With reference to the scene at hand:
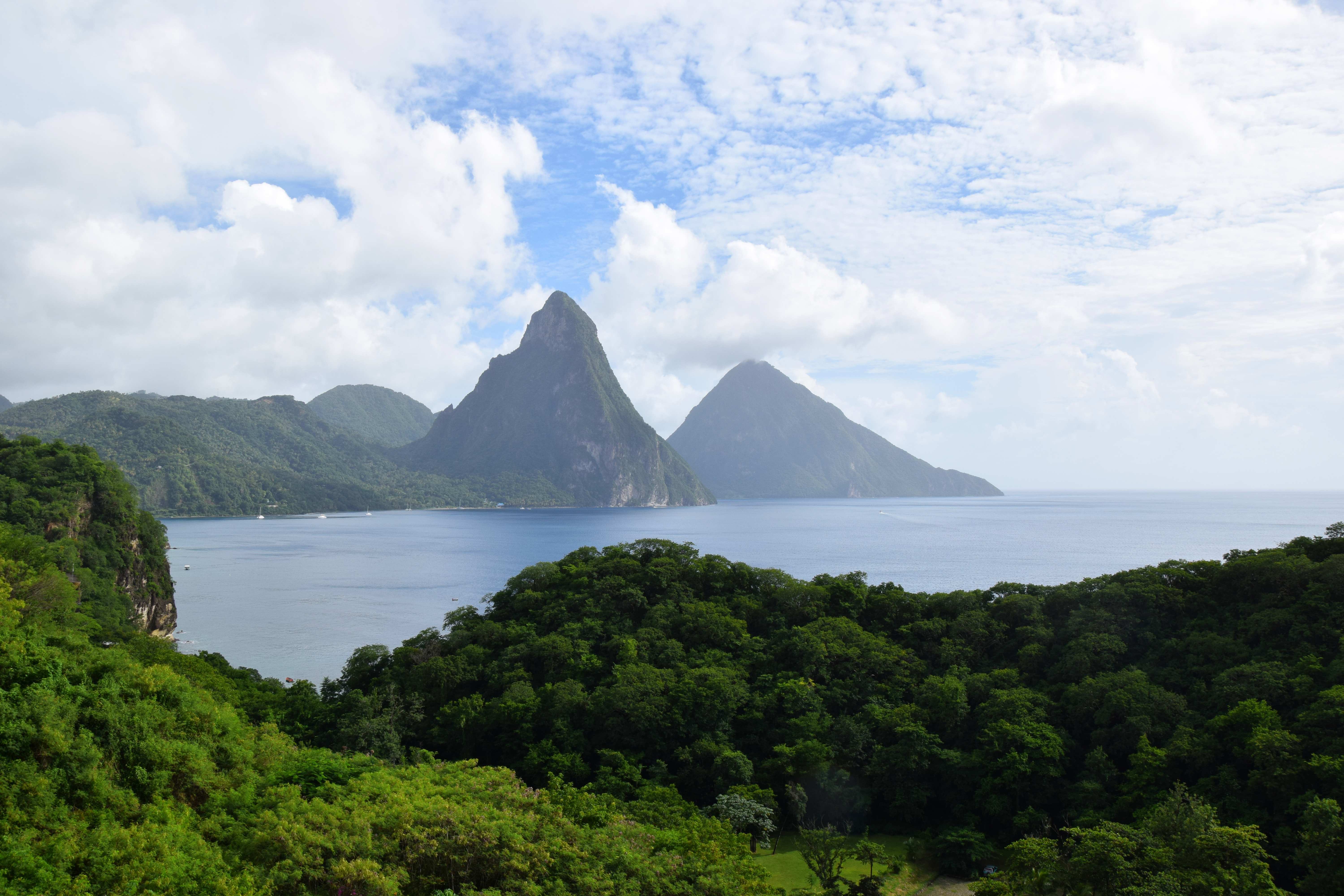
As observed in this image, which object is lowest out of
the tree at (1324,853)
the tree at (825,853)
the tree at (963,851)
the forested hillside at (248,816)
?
the tree at (963,851)

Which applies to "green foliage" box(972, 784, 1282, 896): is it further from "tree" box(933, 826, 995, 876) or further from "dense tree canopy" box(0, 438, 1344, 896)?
"tree" box(933, 826, 995, 876)

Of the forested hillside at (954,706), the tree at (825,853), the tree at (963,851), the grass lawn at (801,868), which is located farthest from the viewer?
the tree at (963,851)

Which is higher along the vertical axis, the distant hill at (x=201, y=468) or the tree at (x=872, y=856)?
the distant hill at (x=201, y=468)

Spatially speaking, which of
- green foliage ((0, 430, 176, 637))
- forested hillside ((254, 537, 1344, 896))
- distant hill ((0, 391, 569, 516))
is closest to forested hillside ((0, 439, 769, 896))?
forested hillside ((254, 537, 1344, 896))

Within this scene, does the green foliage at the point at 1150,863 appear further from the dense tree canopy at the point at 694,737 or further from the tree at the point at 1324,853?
the tree at the point at 1324,853

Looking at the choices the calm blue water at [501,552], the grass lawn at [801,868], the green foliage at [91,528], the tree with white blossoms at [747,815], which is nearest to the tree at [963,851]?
the grass lawn at [801,868]

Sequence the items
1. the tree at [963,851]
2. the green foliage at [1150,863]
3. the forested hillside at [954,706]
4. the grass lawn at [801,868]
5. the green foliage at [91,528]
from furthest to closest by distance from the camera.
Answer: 1. the green foliage at [91,528]
2. the tree at [963,851]
3. the grass lawn at [801,868]
4. the forested hillside at [954,706]
5. the green foliage at [1150,863]
